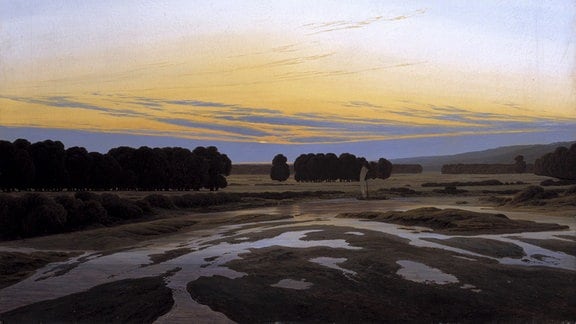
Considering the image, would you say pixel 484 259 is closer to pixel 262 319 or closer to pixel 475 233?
pixel 475 233

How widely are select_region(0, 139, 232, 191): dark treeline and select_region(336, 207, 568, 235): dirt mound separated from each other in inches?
1417

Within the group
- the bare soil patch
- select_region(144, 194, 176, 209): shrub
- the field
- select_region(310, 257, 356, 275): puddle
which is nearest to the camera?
the field

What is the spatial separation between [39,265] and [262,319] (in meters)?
9.87

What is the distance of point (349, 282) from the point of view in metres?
14.7

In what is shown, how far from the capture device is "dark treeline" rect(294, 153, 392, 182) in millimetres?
119312

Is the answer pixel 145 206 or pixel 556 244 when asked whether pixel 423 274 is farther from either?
pixel 145 206

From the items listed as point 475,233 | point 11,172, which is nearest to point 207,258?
point 475,233

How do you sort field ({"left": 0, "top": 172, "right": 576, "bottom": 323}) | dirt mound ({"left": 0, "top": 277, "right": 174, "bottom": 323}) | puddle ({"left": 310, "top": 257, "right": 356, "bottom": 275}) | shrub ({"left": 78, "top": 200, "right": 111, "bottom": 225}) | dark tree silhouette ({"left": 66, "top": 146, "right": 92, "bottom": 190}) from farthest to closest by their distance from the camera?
dark tree silhouette ({"left": 66, "top": 146, "right": 92, "bottom": 190})
shrub ({"left": 78, "top": 200, "right": 111, "bottom": 225})
puddle ({"left": 310, "top": 257, "right": 356, "bottom": 275})
field ({"left": 0, "top": 172, "right": 576, "bottom": 323})
dirt mound ({"left": 0, "top": 277, "right": 174, "bottom": 323})

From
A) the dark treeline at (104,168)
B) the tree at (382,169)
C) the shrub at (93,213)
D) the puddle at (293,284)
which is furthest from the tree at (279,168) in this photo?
the puddle at (293,284)

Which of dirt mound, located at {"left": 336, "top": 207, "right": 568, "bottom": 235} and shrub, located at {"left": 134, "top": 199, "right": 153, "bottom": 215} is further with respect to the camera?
shrub, located at {"left": 134, "top": 199, "right": 153, "bottom": 215}

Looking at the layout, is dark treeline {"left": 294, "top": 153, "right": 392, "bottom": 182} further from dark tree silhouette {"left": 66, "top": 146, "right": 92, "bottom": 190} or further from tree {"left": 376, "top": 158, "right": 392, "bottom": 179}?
dark tree silhouette {"left": 66, "top": 146, "right": 92, "bottom": 190}

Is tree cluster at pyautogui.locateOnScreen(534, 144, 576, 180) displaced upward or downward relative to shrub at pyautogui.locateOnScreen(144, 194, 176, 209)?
upward

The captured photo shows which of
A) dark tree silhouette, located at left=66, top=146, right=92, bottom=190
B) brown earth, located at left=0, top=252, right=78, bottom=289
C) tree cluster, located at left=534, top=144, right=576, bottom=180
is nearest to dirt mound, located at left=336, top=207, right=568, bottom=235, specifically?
brown earth, located at left=0, top=252, right=78, bottom=289

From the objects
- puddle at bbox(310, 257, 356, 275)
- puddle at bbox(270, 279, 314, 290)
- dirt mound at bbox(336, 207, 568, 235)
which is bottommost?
puddle at bbox(270, 279, 314, 290)
